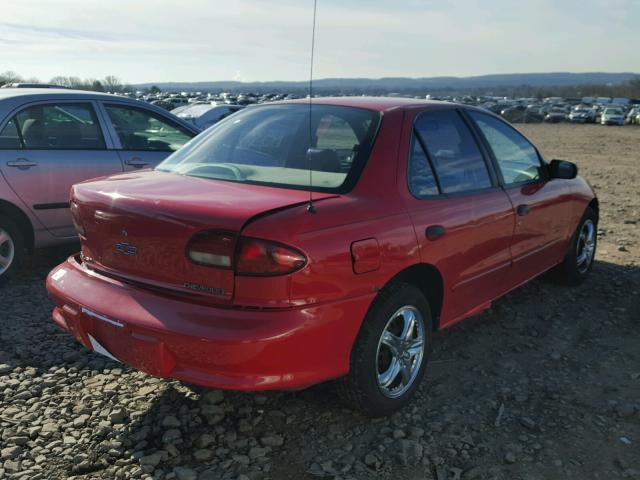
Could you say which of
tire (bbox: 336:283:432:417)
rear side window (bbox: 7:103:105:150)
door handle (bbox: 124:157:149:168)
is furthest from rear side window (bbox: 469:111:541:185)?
rear side window (bbox: 7:103:105:150)

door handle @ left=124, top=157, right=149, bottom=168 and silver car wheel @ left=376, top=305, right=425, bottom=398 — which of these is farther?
door handle @ left=124, top=157, right=149, bottom=168

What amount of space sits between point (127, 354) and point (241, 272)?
68cm

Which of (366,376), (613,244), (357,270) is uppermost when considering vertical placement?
(357,270)

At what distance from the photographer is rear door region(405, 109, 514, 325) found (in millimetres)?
3227

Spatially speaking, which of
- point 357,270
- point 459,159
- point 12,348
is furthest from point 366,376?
point 12,348

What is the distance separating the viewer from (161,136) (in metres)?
6.06

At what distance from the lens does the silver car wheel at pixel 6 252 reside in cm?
494

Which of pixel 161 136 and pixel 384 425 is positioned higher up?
pixel 161 136

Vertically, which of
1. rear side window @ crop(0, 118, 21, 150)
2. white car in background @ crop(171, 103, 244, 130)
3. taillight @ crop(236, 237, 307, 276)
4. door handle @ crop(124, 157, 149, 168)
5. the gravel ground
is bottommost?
the gravel ground

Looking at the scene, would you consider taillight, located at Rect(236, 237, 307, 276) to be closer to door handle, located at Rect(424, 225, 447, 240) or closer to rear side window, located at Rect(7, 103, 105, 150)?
door handle, located at Rect(424, 225, 447, 240)

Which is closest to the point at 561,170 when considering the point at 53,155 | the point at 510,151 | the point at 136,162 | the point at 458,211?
the point at 510,151

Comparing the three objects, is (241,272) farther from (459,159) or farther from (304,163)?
(459,159)

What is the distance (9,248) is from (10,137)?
915 mm

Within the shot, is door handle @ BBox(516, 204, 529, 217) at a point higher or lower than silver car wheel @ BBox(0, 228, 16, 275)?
higher
